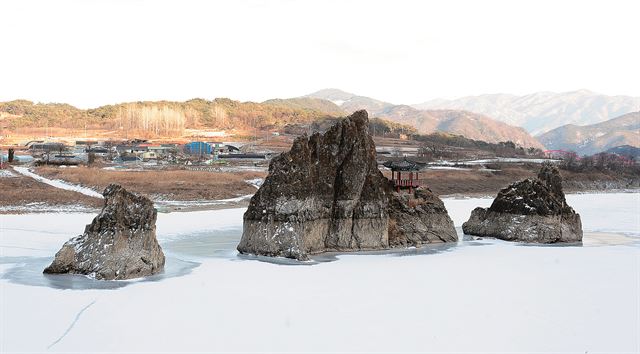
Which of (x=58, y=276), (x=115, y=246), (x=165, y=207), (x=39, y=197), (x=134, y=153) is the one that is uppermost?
(x=134, y=153)

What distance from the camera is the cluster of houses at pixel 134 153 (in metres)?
106

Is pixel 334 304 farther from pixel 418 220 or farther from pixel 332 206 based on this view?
pixel 418 220

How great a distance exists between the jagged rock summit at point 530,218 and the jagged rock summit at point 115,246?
22.2 meters

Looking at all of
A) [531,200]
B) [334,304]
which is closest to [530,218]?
[531,200]

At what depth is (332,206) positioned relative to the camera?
3212 cm

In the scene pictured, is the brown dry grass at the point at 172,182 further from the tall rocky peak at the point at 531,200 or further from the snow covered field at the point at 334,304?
the tall rocky peak at the point at 531,200

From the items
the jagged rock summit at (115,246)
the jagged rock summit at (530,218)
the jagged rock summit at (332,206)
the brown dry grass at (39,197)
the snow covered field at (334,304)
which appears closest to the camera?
the snow covered field at (334,304)

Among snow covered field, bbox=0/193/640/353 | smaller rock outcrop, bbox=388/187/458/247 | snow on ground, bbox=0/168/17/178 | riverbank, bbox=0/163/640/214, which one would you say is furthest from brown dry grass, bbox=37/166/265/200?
snow covered field, bbox=0/193/640/353

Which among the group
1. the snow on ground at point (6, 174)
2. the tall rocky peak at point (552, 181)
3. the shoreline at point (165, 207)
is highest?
the tall rocky peak at point (552, 181)

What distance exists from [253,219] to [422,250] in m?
9.37

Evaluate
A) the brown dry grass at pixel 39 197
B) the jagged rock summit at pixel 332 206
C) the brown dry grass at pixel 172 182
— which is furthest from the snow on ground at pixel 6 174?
the jagged rock summit at pixel 332 206

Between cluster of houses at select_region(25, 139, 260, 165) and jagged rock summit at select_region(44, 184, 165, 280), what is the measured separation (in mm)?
76284

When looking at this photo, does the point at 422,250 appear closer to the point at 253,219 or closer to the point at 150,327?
the point at 253,219

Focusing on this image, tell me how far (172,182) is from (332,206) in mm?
38300
